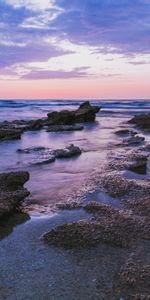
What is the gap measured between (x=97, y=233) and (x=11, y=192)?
213 cm

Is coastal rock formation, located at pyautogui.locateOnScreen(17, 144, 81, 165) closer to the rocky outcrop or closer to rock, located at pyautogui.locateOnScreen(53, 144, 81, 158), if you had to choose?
rock, located at pyautogui.locateOnScreen(53, 144, 81, 158)

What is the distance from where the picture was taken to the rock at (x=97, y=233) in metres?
5.56

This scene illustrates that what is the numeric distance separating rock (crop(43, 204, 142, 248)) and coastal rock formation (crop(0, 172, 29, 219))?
3.37 feet

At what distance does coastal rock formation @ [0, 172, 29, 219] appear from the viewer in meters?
6.54

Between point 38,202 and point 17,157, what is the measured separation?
20.1ft

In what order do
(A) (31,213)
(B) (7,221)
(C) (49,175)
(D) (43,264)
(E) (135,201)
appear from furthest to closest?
1. (C) (49,175)
2. (E) (135,201)
3. (A) (31,213)
4. (B) (7,221)
5. (D) (43,264)

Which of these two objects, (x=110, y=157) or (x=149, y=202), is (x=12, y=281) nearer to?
(x=149, y=202)

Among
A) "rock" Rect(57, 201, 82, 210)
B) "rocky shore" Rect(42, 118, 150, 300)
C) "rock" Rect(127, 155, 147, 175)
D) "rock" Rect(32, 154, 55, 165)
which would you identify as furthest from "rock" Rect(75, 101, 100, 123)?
"rock" Rect(57, 201, 82, 210)

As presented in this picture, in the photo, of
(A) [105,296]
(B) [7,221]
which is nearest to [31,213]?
(B) [7,221]

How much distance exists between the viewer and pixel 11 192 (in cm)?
724

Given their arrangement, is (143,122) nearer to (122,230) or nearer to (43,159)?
(43,159)

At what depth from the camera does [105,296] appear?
415 centimetres

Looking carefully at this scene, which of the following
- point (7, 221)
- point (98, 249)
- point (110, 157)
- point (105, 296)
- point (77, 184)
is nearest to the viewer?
point (105, 296)

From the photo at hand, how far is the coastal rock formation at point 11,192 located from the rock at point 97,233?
103 cm
